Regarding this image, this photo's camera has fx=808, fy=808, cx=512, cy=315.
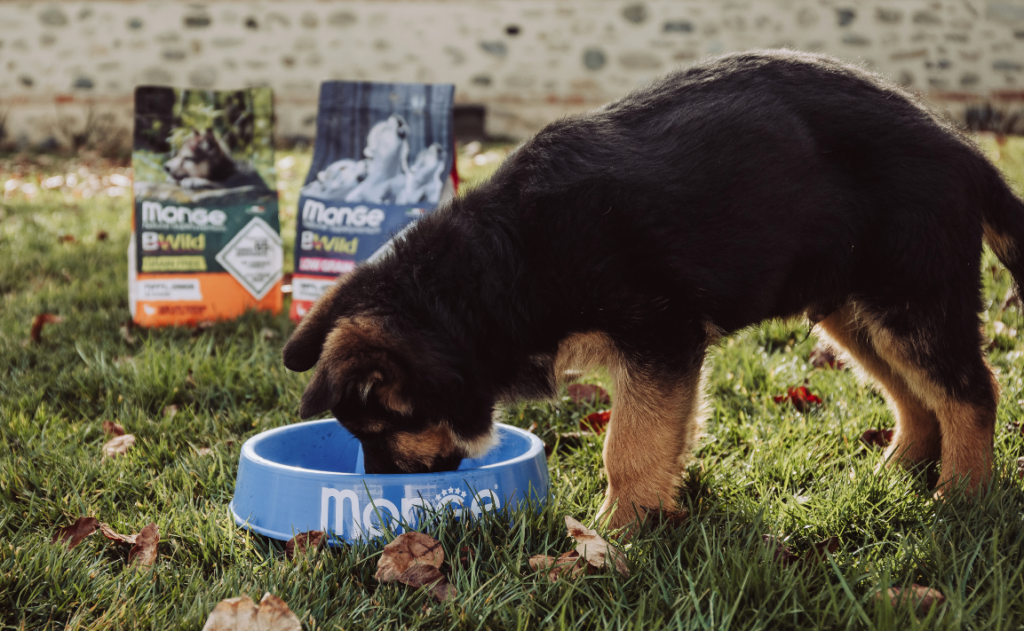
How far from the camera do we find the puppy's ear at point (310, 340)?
2.27m

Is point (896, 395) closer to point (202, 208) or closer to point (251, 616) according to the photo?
point (251, 616)

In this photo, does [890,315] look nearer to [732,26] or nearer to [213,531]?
[213,531]

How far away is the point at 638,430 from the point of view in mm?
2422

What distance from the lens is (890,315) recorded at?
2.56 meters

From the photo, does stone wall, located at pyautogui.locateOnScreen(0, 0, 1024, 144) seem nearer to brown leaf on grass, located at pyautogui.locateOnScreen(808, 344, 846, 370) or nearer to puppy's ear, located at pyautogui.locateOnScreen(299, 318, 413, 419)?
brown leaf on grass, located at pyautogui.locateOnScreen(808, 344, 846, 370)

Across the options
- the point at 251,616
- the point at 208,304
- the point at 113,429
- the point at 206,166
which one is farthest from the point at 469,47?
the point at 251,616

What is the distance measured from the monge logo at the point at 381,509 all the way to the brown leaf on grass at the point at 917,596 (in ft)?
3.26

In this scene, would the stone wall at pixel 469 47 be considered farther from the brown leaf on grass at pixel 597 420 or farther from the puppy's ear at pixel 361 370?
the puppy's ear at pixel 361 370

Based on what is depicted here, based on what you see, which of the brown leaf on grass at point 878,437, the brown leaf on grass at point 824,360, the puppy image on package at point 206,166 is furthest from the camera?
the puppy image on package at point 206,166

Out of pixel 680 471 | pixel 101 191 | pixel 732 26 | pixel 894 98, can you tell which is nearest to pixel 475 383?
pixel 680 471

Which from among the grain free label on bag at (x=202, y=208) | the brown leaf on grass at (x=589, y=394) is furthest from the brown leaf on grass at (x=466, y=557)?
the grain free label on bag at (x=202, y=208)

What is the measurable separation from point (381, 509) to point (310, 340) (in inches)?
20.3

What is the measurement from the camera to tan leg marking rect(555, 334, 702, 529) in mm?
2416

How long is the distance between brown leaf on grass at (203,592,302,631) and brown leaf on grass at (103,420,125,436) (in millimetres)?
1493
